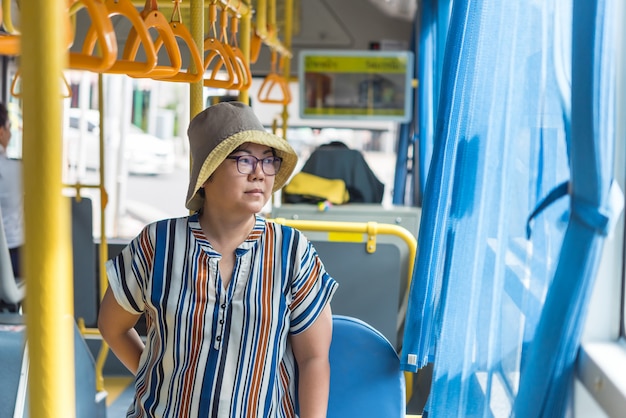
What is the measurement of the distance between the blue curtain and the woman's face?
53 centimetres

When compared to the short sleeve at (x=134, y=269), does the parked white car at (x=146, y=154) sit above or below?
below

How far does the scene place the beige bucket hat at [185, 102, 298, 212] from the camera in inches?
62.9

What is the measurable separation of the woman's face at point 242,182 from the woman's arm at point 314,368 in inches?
11.3

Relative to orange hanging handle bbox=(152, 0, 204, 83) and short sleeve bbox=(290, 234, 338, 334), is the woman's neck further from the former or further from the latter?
orange hanging handle bbox=(152, 0, 204, 83)

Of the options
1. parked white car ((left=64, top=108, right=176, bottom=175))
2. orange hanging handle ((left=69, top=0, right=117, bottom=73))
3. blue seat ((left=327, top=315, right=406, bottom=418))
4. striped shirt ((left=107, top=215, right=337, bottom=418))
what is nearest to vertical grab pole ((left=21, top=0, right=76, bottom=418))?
orange hanging handle ((left=69, top=0, right=117, bottom=73))

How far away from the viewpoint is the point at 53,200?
2.56 feet

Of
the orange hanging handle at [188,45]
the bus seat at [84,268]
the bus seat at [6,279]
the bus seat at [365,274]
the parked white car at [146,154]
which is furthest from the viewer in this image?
the parked white car at [146,154]

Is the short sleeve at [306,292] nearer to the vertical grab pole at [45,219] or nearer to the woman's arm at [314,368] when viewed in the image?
the woman's arm at [314,368]

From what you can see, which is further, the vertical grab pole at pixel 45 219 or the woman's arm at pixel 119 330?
the woman's arm at pixel 119 330

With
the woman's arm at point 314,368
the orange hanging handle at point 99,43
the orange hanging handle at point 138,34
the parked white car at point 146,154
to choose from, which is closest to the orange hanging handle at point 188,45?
the orange hanging handle at point 138,34

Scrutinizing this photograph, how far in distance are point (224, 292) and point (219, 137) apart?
12.5 inches

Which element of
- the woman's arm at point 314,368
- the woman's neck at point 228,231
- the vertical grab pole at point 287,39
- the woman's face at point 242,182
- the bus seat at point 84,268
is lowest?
the bus seat at point 84,268

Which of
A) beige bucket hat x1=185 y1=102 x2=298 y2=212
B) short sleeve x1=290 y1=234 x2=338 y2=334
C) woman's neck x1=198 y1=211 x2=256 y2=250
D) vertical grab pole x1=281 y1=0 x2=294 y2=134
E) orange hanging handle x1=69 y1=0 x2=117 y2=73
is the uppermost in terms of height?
vertical grab pole x1=281 y1=0 x2=294 y2=134

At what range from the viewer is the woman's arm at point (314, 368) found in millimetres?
1695
